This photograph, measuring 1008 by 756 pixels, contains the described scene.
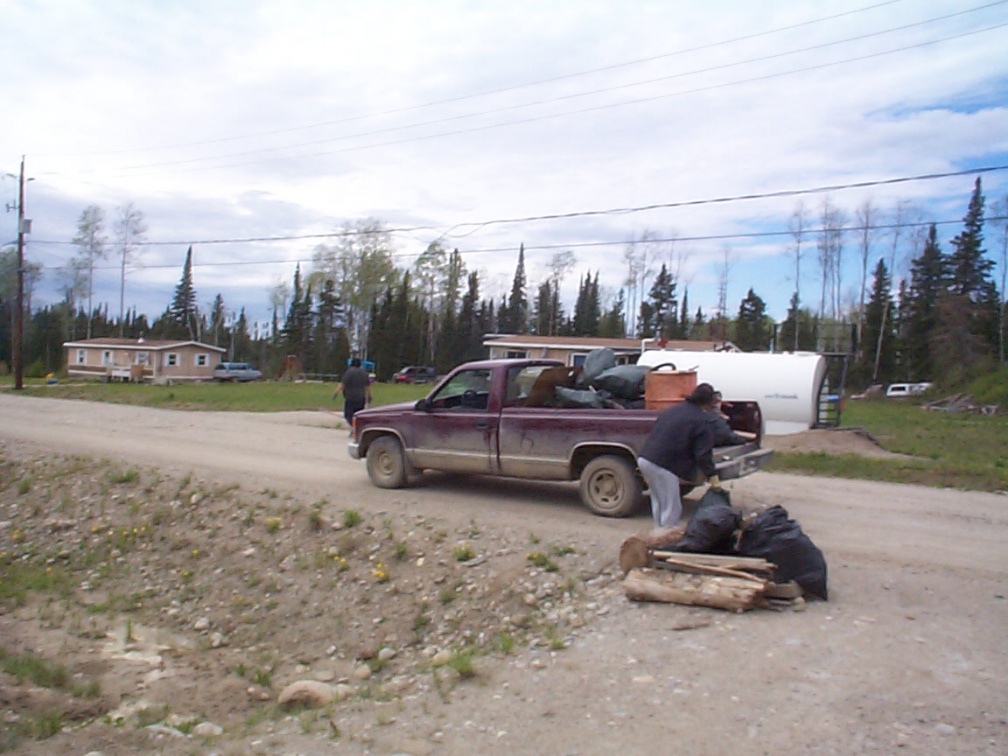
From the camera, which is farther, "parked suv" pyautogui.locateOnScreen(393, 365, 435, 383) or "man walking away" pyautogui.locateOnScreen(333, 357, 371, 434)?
"parked suv" pyautogui.locateOnScreen(393, 365, 435, 383)

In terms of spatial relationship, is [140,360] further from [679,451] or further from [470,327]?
[679,451]

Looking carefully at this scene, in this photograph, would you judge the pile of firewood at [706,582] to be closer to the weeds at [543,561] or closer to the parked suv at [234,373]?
the weeds at [543,561]

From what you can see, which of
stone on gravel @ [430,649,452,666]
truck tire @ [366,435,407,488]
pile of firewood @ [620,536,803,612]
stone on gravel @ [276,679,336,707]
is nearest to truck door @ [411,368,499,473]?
truck tire @ [366,435,407,488]

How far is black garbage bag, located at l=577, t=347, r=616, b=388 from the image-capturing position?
1014 cm

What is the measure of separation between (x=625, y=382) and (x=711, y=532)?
362cm

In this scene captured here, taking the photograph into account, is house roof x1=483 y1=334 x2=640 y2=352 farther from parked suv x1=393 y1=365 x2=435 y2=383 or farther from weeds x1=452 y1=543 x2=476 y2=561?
weeds x1=452 y1=543 x2=476 y2=561

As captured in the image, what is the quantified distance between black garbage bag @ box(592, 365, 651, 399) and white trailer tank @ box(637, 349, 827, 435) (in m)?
10.8

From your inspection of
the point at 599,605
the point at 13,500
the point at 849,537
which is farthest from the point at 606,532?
the point at 13,500

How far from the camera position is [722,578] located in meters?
6.17

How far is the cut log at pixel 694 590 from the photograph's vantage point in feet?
19.6

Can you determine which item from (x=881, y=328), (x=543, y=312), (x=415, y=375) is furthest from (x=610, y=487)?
(x=543, y=312)

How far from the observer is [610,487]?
9227 millimetres

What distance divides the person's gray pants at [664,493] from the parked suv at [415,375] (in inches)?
2140

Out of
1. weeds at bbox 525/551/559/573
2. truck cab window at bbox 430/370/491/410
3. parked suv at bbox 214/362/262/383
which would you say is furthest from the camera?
parked suv at bbox 214/362/262/383
